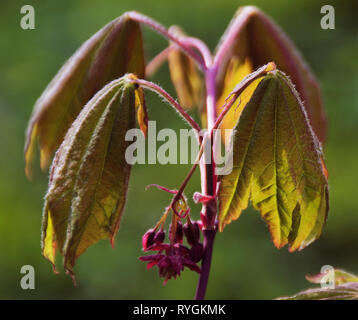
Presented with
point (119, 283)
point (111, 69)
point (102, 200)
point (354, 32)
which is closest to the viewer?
point (102, 200)

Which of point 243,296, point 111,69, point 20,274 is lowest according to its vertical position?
point 243,296

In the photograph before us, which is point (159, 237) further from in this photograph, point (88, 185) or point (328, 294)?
point (328, 294)

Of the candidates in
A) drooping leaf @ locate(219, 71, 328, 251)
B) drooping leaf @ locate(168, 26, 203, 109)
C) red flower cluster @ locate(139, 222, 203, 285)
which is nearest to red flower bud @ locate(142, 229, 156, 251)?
red flower cluster @ locate(139, 222, 203, 285)

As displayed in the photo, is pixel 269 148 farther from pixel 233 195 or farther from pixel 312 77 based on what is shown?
pixel 312 77

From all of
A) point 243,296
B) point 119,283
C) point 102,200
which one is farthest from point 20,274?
point 102,200

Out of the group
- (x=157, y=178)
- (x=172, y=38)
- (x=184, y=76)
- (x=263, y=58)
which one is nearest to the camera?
(x=172, y=38)

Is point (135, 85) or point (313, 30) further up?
point (313, 30)

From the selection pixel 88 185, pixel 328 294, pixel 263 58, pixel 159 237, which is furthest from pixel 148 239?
pixel 263 58
